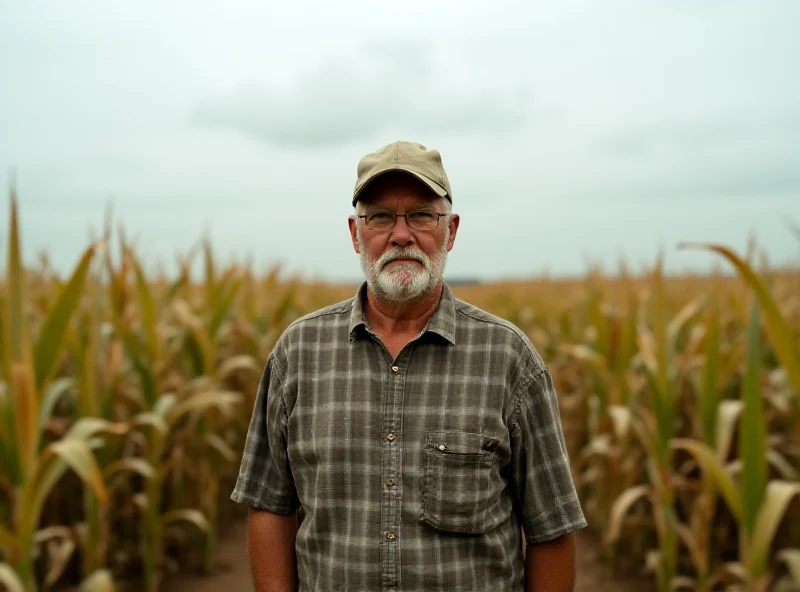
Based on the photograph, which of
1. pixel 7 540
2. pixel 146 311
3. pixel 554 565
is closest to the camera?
pixel 554 565

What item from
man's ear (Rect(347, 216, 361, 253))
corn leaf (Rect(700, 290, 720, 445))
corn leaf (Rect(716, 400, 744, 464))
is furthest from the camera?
corn leaf (Rect(700, 290, 720, 445))

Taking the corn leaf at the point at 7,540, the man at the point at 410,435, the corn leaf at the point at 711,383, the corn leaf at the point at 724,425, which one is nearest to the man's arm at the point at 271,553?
the man at the point at 410,435

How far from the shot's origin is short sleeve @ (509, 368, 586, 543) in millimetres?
1428

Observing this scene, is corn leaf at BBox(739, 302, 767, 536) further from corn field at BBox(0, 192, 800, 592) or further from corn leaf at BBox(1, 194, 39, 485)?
corn leaf at BBox(1, 194, 39, 485)

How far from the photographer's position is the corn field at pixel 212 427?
2.08 m

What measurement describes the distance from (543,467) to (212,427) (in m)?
2.69

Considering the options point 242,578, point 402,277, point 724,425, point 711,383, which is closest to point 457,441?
point 402,277

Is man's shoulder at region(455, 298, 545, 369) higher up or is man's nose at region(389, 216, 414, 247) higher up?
man's nose at region(389, 216, 414, 247)

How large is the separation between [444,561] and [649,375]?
1998 millimetres

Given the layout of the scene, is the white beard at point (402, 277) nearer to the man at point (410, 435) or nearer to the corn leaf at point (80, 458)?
the man at point (410, 435)

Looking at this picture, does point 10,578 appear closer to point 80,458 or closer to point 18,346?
point 80,458

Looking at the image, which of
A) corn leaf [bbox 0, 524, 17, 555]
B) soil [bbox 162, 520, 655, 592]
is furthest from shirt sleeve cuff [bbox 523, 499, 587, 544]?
soil [bbox 162, 520, 655, 592]

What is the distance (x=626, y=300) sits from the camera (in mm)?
4008

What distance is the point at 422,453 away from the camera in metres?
1.36
